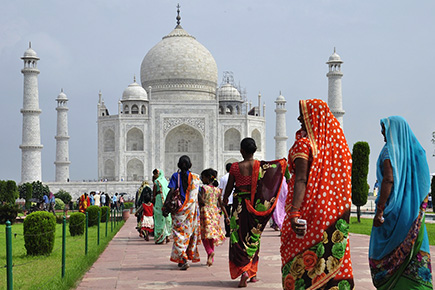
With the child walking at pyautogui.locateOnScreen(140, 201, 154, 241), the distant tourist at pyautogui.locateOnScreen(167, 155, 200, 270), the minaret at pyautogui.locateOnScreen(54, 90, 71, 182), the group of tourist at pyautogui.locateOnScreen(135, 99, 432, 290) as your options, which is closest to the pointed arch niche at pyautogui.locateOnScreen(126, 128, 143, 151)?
the minaret at pyautogui.locateOnScreen(54, 90, 71, 182)

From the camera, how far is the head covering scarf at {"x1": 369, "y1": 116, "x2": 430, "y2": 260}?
3.79 m

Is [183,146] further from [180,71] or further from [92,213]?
[92,213]

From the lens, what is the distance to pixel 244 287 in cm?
511

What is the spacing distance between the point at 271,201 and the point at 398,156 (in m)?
1.52

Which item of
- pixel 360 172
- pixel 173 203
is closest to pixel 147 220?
pixel 173 203

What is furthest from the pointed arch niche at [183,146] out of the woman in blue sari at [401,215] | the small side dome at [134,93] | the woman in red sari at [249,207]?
the woman in blue sari at [401,215]

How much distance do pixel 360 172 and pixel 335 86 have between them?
57.9ft

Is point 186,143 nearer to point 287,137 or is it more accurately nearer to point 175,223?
point 287,137

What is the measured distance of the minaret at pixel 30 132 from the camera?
31266 mm

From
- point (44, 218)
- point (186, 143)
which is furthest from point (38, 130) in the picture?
point (44, 218)

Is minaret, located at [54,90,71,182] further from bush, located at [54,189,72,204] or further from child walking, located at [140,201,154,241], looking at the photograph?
child walking, located at [140,201,154,241]

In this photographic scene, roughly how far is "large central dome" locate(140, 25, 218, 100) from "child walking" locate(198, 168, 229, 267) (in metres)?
29.6

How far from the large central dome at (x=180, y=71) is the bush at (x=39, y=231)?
28.5m

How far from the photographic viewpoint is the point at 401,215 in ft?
12.4
